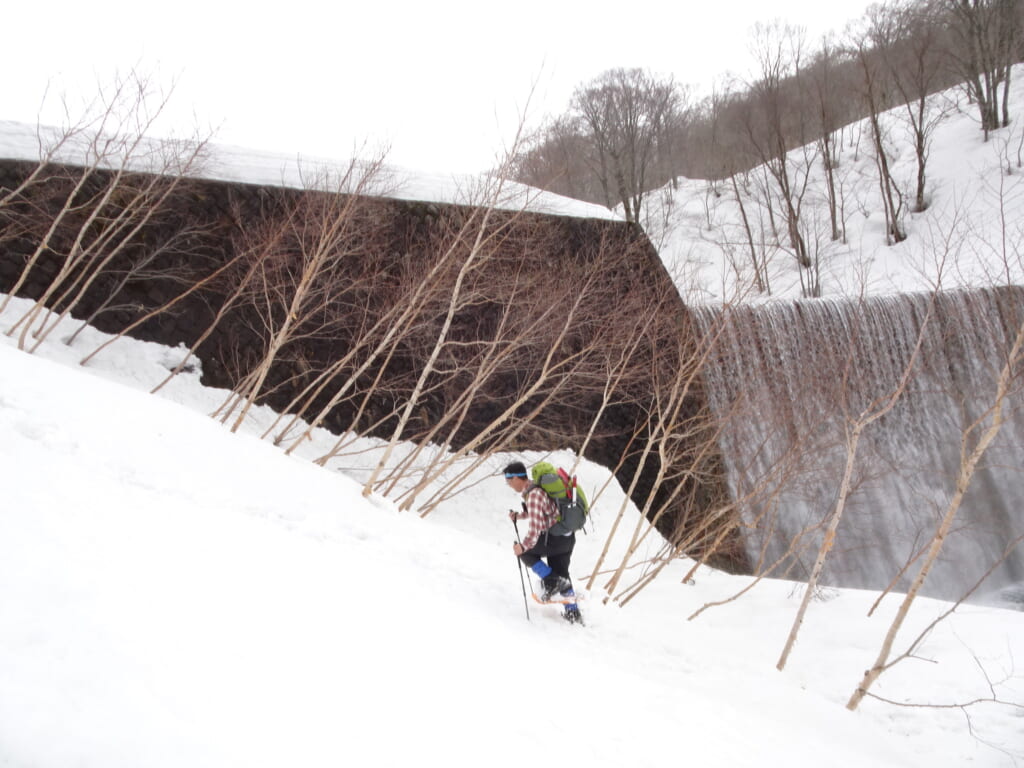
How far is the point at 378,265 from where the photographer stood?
1260cm

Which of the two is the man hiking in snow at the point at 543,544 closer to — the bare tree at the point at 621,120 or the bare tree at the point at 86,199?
the bare tree at the point at 86,199

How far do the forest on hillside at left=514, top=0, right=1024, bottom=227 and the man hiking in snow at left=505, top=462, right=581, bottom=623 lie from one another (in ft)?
62.3

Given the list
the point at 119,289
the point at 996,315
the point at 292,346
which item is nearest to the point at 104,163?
the point at 119,289

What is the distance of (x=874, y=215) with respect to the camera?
25.3 m

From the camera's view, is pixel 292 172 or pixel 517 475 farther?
pixel 292 172

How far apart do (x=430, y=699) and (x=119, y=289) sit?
11772mm

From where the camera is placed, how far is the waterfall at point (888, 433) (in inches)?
528

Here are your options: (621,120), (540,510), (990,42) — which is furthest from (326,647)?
(990,42)

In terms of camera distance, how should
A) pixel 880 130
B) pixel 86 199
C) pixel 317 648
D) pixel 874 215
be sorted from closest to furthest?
1. pixel 317 648
2. pixel 86 199
3. pixel 874 215
4. pixel 880 130

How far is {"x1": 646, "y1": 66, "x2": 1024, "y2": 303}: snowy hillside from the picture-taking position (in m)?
20.6

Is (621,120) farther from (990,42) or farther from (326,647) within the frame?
(326,647)

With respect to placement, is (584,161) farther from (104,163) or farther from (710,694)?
(710,694)

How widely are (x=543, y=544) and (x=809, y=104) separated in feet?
98.8

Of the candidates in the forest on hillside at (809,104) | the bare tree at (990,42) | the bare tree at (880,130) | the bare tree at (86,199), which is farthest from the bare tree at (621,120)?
the bare tree at (86,199)
